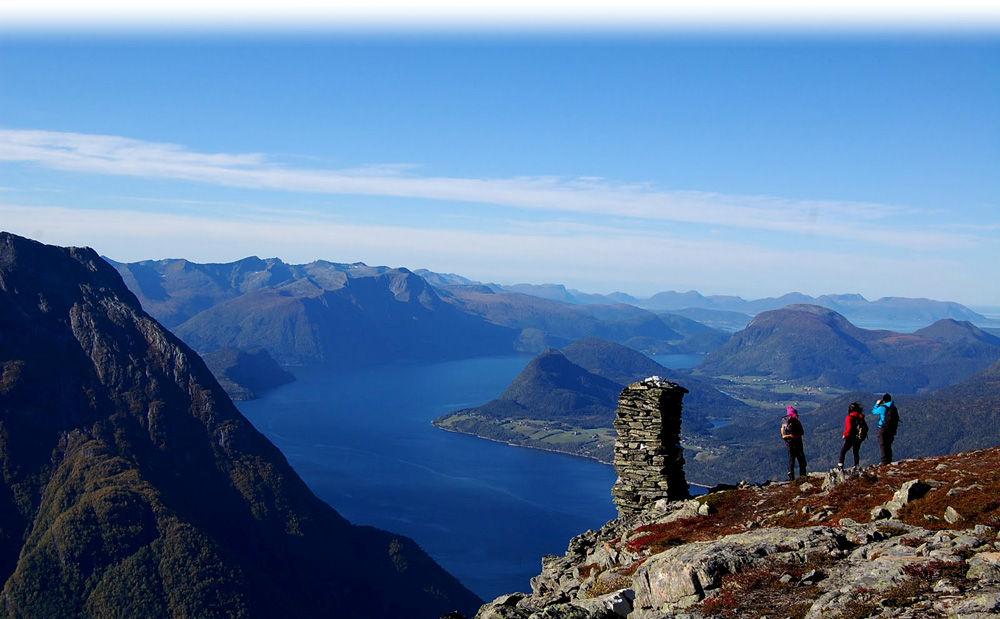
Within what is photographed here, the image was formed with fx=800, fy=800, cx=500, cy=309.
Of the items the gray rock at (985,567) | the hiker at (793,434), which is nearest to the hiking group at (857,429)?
the hiker at (793,434)

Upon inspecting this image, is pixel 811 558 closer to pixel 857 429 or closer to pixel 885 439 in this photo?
pixel 857 429

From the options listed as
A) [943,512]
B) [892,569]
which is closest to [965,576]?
[892,569]

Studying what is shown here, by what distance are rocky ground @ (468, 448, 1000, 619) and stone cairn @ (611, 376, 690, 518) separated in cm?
383

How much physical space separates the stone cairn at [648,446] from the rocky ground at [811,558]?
383 centimetres

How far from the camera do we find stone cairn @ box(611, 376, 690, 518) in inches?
1265

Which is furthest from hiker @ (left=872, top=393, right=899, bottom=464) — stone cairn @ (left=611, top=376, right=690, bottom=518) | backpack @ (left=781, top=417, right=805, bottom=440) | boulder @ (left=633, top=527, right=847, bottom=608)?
boulder @ (left=633, top=527, right=847, bottom=608)

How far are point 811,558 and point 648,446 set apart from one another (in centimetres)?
1316

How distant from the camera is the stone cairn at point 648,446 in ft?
105

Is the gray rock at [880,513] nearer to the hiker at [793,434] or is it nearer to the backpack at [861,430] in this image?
the backpack at [861,430]

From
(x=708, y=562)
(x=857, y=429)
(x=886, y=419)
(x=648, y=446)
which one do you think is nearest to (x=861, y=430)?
(x=857, y=429)

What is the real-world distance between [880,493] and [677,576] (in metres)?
8.80

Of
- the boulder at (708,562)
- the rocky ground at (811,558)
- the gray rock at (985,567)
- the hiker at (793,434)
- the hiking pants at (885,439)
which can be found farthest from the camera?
the hiker at (793,434)

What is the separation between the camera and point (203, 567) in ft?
626

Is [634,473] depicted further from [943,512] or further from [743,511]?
[943,512]
